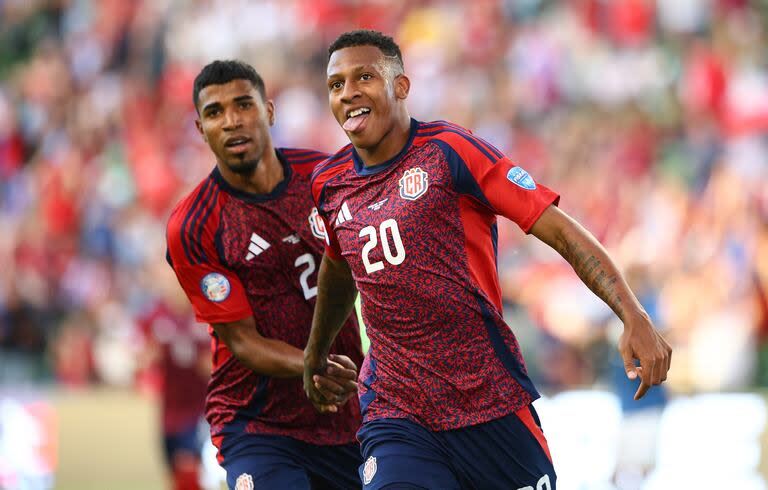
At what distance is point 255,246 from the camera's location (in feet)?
18.8

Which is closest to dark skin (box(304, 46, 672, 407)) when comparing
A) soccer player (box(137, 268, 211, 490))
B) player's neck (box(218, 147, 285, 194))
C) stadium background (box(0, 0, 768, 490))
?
player's neck (box(218, 147, 285, 194))

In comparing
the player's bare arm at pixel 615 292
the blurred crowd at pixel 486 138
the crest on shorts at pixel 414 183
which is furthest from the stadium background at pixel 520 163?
the player's bare arm at pixel 615 292

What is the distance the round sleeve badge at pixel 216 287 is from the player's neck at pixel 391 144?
115 centimetres

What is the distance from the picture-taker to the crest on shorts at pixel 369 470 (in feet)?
15.3

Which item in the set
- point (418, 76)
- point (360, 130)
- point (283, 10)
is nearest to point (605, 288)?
point (360, 130)

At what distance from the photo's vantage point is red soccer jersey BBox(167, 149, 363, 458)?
5.73 meters

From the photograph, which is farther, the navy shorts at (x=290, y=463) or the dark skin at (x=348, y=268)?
the navy shorts at (x=290, y=463)

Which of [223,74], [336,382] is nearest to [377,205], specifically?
[336,382]

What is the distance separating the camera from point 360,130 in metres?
4.79

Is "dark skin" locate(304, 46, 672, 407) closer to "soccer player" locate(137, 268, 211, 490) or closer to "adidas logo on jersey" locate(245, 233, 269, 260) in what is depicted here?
"adidas logo on jersey" locate(245, 233, 269, 260)

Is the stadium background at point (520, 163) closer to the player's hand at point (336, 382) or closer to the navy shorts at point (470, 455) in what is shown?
the player's hand at point (336, 382)

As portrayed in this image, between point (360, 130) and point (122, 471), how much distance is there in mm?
7941

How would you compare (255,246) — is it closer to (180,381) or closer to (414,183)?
(414,183)

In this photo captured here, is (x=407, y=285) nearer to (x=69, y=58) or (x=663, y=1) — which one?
(x=663, y=1)
